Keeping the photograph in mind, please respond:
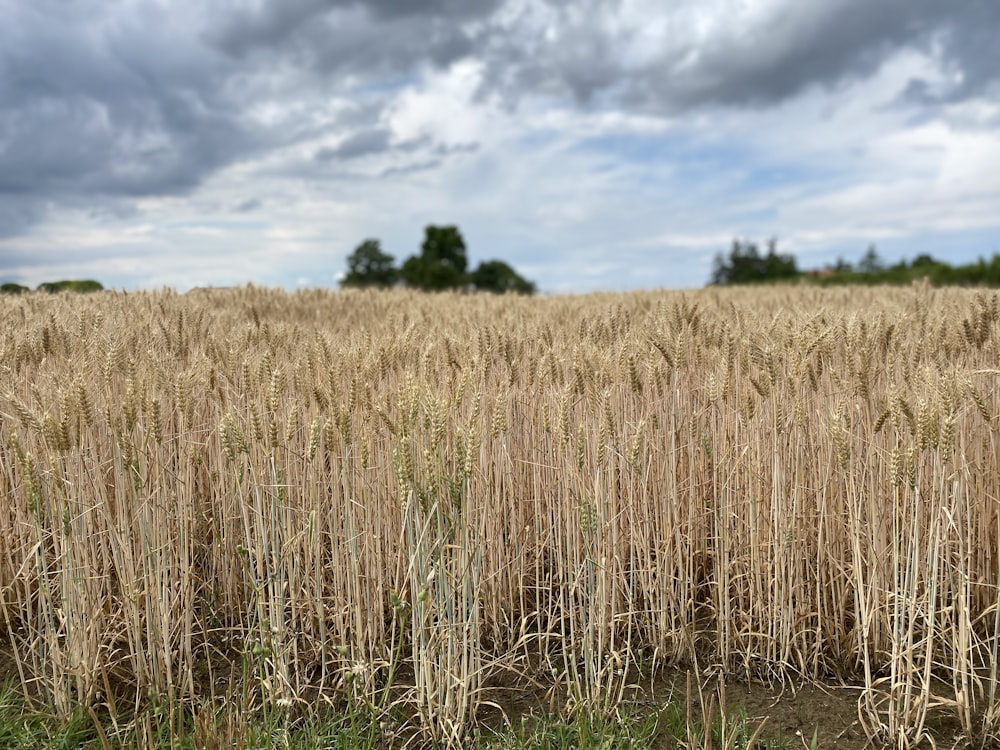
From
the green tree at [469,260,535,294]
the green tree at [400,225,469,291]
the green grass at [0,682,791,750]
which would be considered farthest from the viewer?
the green tree at [469,260,535,294]

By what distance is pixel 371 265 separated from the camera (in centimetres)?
4231

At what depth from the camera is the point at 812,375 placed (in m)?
3.07

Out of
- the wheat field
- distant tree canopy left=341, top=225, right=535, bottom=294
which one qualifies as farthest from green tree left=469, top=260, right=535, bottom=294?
the wheat field

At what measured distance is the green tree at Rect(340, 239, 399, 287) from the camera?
41938 millimetres

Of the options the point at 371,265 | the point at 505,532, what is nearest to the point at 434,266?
the point at 371,265

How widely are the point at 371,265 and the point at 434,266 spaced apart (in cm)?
543

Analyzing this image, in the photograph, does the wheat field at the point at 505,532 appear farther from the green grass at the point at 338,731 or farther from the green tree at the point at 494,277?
the green tree at the point at 494,277

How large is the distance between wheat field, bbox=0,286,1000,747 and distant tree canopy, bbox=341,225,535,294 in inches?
1407

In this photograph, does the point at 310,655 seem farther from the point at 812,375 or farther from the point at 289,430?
the point at 812,375

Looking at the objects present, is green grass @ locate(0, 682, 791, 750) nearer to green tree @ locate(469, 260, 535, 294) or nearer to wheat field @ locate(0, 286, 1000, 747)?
wheat field @ locate(0, 286, 1000, 747)

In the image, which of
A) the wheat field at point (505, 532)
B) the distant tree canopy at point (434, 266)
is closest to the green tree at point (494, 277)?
the distant tree canopy at point (434, 266)

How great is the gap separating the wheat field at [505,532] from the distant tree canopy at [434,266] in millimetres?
35736

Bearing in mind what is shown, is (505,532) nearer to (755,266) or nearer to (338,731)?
(338,731)

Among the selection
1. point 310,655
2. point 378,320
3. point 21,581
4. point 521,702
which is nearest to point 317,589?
point 310,655
